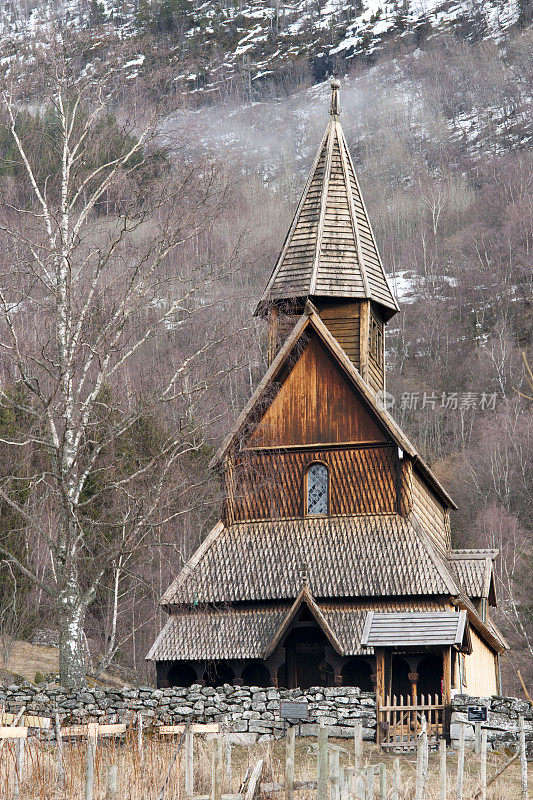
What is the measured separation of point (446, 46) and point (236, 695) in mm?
127960

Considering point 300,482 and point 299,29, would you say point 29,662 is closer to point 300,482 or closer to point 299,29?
point 300,482

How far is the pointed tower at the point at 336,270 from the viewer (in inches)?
1053

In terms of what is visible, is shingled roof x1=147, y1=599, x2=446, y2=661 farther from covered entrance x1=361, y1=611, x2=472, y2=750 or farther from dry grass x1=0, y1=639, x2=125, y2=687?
dry grass x1=0, y1=639, x2=125, y2=687

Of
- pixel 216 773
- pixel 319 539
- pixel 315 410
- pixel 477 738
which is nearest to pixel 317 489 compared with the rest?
pixel 319 539

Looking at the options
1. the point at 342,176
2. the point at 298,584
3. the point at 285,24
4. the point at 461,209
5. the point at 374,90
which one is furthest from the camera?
the point at 285,24

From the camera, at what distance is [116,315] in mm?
21141

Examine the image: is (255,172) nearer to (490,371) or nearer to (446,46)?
(446,46)

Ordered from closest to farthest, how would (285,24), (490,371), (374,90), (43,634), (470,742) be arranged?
(470,742) → (43,634) → (490,371) → (374,90) → (285,24)

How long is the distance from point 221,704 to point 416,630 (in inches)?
143

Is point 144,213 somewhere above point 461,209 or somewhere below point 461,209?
below

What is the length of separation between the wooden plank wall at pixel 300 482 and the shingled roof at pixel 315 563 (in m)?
0.25

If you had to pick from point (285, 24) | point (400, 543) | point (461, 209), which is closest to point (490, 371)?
point (461, 209)

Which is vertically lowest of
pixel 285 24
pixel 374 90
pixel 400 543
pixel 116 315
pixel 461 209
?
pixel 400 543

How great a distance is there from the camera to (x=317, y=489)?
2492 cm
